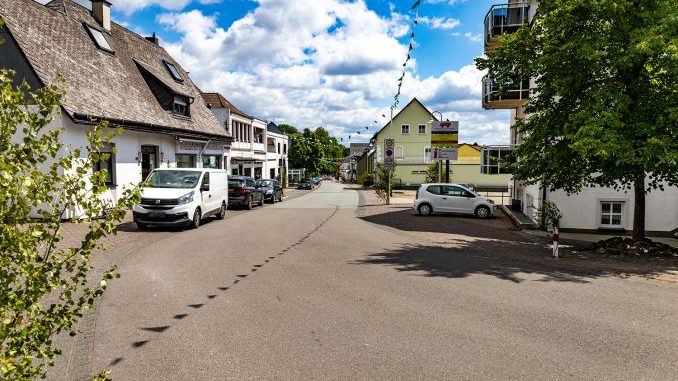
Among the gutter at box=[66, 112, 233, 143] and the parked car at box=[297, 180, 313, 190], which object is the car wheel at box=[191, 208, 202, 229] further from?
the parked car at box=[297, 180, 313, 190]

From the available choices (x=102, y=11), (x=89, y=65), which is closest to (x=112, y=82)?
(x=89, y=65)

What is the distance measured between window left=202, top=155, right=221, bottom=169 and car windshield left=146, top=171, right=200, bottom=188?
45.3 feet

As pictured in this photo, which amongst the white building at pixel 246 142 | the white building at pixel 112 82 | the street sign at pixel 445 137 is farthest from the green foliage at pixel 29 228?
the white building at pixel 246 142

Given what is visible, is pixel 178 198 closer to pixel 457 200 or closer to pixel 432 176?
pixel 457 200

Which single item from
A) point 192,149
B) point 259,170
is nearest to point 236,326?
point 192,149

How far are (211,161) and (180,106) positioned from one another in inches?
234

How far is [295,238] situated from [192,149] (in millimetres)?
15294

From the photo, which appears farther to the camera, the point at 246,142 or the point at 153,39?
the point at 246,142

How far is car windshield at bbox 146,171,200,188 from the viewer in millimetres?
15109

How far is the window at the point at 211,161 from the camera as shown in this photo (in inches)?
1183

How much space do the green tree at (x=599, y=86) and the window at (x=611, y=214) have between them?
186 inches

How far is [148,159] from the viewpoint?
72.1 ft

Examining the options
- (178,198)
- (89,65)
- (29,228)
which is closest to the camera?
(29,228)

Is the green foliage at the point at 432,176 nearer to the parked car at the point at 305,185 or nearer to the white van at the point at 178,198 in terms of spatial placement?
the parked car at the point at 305,185
